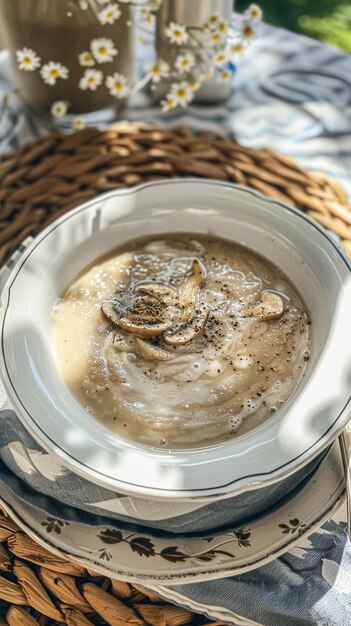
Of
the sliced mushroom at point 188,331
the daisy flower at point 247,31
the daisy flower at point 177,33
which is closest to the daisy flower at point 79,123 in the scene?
the daisy flower at point 177,33

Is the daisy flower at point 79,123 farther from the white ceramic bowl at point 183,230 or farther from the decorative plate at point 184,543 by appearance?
the decorative plate at point 184,543

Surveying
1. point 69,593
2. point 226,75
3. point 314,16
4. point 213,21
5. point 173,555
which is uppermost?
point 213,21

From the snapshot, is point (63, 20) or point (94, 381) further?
point (63, 20)

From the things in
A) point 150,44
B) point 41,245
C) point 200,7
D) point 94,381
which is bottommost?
point 94,381

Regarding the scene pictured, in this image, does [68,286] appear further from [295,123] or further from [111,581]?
[295,123]

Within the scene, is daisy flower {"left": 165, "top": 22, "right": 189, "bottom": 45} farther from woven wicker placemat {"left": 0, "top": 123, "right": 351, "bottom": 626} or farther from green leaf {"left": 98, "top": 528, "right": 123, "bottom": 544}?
green leaf {"left": 98, "top": 528, "right": 123, "bottom": 544}

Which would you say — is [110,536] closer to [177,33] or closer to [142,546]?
[142,546]

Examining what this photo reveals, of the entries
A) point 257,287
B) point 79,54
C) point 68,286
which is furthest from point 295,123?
point 68,286

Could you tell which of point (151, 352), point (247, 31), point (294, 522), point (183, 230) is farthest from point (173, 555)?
point (247, 31)
